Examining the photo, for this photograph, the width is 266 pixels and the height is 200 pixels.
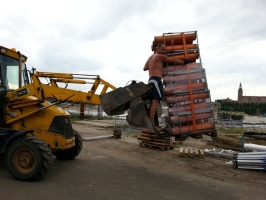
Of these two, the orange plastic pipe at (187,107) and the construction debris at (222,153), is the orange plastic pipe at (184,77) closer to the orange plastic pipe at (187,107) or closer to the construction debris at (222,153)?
the orange plastic pipe at (187,107)

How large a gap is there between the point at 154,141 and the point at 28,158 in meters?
7.12

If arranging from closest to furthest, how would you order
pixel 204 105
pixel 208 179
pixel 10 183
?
pixel 10 183, pixel 204 105, pixel 208 179

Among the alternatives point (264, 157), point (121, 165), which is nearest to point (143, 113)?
point (121, 165)

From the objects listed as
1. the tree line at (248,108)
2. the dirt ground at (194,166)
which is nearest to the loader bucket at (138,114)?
the dirt ground at (194,166)

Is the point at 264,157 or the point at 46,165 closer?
the point at 46,165

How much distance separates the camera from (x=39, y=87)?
7.49 meters

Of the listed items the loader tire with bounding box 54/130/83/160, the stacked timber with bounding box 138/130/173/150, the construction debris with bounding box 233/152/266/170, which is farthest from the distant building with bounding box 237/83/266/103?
the loader tire with bounding box 54/130/83/160

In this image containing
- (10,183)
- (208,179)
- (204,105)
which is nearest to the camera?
(10,183)

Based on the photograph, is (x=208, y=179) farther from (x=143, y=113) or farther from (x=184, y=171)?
(x=143, y=113)

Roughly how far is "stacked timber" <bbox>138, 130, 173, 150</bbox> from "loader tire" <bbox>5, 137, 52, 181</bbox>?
6.54 m

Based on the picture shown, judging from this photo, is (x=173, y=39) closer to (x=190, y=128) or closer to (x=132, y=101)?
(x=132, y=101)

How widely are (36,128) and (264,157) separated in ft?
22.0

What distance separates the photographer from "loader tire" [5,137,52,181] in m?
6.80

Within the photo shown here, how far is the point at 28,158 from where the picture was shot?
7.01m
